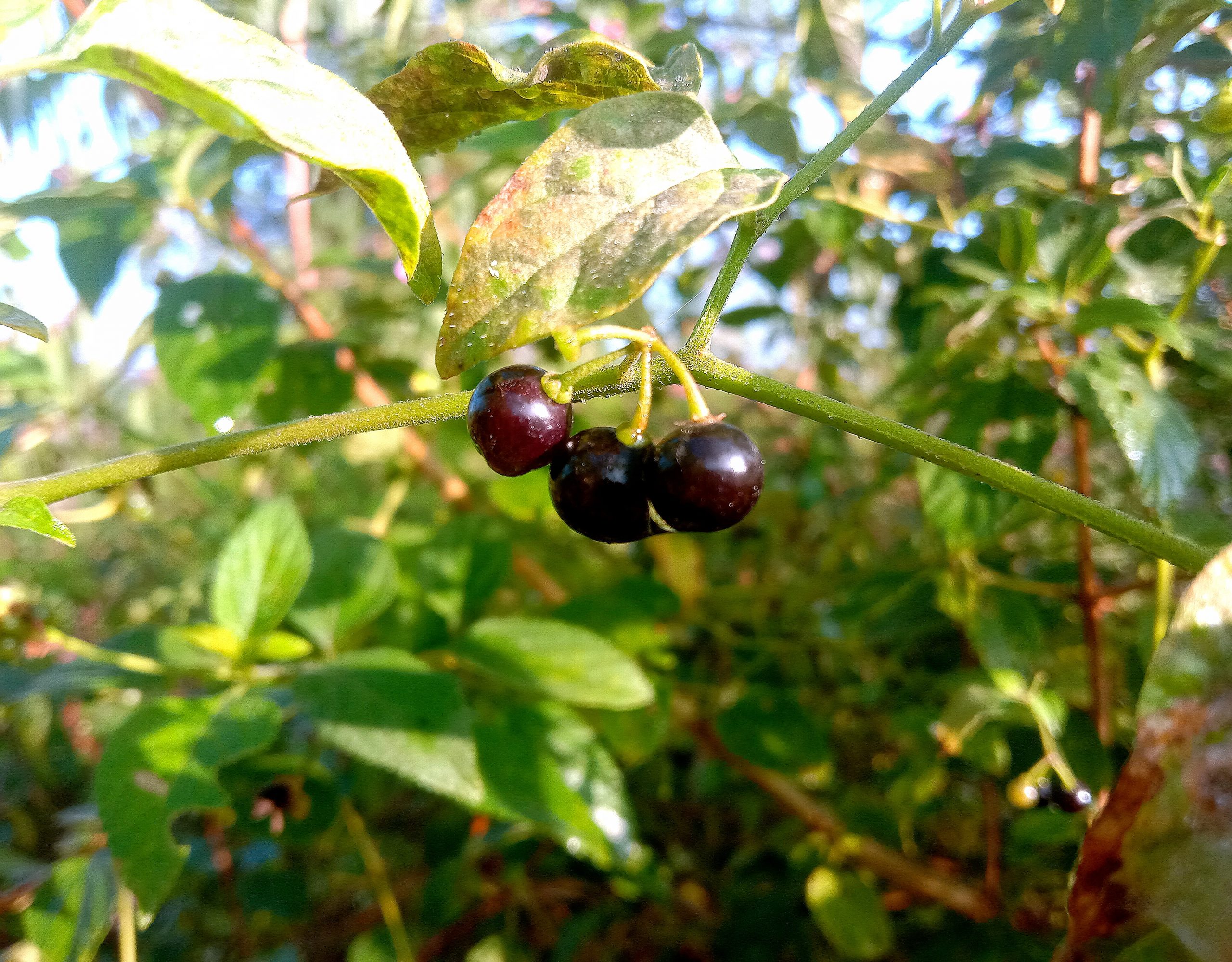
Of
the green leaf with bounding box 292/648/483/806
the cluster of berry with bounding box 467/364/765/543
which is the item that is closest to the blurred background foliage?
the green leaf with bounding box 292/648/483/806

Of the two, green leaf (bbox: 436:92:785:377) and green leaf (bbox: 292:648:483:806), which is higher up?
green leaf (bbox: 436:92:785:377)

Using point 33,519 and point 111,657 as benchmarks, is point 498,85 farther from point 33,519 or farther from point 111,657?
point 111,657

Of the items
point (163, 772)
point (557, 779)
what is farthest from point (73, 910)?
point (557, 779)

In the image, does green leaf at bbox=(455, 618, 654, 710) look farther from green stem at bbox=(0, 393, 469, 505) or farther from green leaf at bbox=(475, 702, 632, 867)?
green stem at bbox=(0, 393, 469, 505)

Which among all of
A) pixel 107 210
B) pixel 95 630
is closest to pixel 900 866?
pixel 107 210

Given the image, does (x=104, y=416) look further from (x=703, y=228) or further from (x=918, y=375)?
(x=703, y=228)

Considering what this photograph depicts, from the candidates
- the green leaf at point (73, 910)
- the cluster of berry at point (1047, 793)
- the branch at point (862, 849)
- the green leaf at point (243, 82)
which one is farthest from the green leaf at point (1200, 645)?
the green leaf at point (73, 910)
